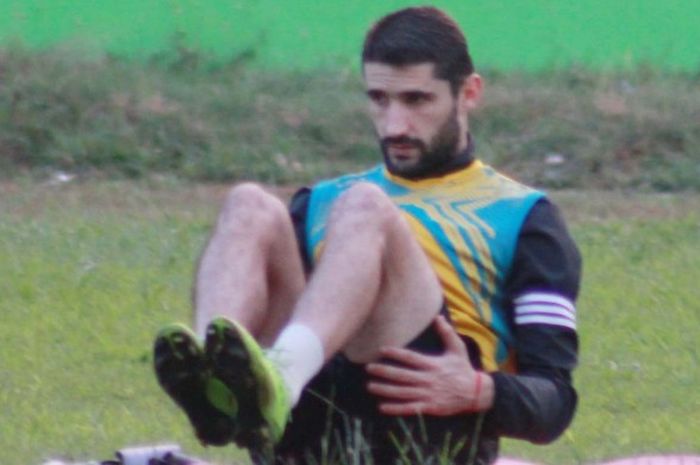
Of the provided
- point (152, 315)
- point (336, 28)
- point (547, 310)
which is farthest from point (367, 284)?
point (336, 28)

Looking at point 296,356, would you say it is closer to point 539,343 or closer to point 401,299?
point 401,299

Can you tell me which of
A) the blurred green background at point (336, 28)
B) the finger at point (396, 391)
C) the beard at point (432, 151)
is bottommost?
the blurred green background at point (336, 28)

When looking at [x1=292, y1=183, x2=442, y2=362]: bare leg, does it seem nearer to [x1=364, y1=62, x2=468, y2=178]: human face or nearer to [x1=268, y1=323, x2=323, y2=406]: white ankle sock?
[x1=268, y1=323, x2=323, y2=406]: white ankle sock

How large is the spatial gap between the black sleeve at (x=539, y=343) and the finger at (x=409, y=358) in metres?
0.18

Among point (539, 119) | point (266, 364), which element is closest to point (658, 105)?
point (539, 119)

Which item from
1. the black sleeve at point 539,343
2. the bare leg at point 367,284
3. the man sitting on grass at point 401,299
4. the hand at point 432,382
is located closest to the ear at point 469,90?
the man sitting on grass at point 401,299

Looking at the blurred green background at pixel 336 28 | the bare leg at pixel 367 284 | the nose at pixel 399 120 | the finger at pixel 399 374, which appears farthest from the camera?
the blurred green background at pixel 336 28

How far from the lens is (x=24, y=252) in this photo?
8031 millimetres

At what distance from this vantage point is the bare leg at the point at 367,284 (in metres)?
3.65

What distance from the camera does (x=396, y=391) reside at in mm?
3824

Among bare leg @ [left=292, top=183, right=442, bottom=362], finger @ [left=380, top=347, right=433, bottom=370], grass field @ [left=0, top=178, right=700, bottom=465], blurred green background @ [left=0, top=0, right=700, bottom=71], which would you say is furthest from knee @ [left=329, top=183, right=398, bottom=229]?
blurred green background @ [left=0, top=0, right=700, bottom=71]

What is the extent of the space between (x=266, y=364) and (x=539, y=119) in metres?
7.30

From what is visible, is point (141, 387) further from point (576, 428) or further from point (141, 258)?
point (141, 258)

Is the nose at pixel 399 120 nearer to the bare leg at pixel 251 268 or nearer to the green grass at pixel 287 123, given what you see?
the bare leg at pixel 251 268
